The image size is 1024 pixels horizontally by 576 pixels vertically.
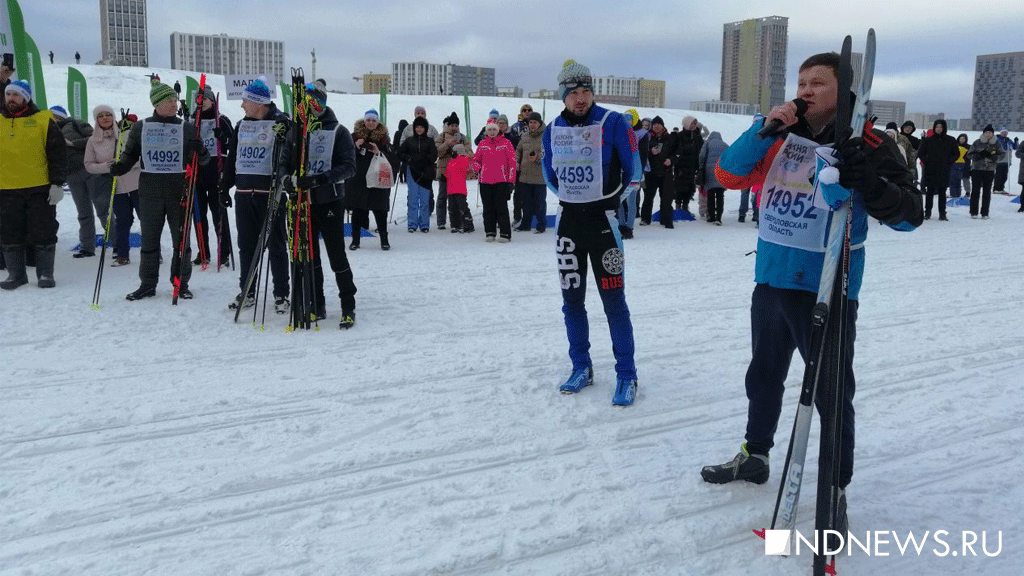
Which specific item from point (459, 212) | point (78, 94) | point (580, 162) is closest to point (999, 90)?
point (459, 212)

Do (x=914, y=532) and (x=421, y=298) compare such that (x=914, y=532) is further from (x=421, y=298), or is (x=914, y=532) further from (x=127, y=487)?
(x=421, y=298)

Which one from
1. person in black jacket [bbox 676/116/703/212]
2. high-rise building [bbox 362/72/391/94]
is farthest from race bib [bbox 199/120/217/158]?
high-rise building [bbox 362/72/391/94]

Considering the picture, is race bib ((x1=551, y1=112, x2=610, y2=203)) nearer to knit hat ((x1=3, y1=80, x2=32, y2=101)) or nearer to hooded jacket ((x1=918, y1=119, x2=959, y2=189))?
knit hat ((x1=3, y1=80, x2=32, y2=101))

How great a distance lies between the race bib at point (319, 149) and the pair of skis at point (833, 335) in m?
4.38

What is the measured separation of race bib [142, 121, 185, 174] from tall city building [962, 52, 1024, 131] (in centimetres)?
7711

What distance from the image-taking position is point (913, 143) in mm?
17359

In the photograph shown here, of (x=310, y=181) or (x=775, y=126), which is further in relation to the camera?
(x=310, y=181)

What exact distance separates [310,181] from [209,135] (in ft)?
9.40

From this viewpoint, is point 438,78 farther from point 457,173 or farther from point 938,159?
point 457,173

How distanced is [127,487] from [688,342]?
3840 millimetres

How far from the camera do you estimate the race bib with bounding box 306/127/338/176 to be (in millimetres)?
6180

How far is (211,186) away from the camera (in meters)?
8.41

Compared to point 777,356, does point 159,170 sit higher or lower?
higher

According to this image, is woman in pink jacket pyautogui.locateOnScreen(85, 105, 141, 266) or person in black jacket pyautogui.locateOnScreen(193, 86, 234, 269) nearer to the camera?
person in black jacket pyautogui.locateOnScreen(193, 86, 234, 269)
